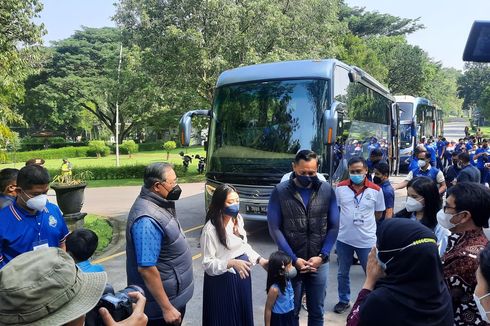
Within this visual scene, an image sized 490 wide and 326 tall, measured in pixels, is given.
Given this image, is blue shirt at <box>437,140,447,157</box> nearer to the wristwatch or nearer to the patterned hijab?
the wristwatch

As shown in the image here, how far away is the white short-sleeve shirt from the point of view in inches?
181

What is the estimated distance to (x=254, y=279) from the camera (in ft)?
19.1

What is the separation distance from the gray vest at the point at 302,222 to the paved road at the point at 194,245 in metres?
1.27

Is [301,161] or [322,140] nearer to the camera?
[301,161]

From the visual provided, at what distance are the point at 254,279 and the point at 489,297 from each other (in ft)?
14.2

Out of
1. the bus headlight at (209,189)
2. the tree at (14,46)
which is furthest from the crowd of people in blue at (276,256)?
the tree at (14,46)

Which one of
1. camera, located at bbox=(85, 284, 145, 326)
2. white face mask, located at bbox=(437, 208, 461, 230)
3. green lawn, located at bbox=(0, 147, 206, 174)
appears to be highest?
white face mask, located at bbox=(437, 208, 461, 230)

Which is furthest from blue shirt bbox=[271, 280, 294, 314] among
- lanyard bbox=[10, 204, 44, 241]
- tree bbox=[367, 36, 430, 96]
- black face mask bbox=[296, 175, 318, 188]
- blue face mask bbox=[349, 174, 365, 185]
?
tree bbox=[367, 36, 430, 96]

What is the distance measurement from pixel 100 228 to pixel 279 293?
23.6ft

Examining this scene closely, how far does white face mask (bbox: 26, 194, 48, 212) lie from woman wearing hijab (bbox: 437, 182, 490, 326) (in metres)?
3.04

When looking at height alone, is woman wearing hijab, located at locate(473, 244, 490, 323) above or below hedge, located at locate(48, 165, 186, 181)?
above

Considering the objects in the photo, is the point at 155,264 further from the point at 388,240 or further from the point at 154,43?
the point at 154,43

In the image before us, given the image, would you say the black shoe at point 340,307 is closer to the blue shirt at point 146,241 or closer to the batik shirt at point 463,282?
the batik shirt at point 463,282

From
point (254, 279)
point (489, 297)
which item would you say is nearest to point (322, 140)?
point (254, 279)
